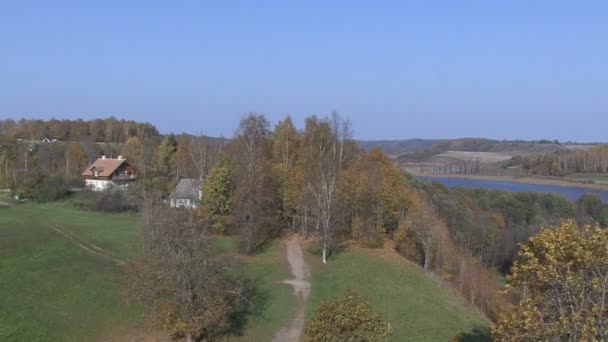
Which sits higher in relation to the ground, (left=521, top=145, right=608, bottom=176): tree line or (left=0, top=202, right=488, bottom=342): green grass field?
(left=521, top=145, right=608, bottom=176): tree line

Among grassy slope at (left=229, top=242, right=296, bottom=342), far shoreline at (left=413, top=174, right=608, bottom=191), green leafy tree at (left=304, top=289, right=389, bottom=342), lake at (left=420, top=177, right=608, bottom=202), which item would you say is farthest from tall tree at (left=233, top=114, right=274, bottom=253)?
far shoreline at (left=413, top=174, right=608, bottom=191)

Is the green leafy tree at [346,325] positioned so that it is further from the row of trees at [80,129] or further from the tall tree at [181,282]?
the row of trees at [80,129]

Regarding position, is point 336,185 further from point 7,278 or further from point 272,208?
point 7,278

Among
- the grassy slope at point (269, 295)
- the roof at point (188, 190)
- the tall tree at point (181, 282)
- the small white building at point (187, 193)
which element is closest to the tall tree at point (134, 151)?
the roof at point (188, 190)

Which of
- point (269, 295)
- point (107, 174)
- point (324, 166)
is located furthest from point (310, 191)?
point (107, 174)

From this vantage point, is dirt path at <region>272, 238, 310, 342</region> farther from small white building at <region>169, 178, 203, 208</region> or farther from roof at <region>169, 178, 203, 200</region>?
roof at <region>169, 178, 203, 200</region>
